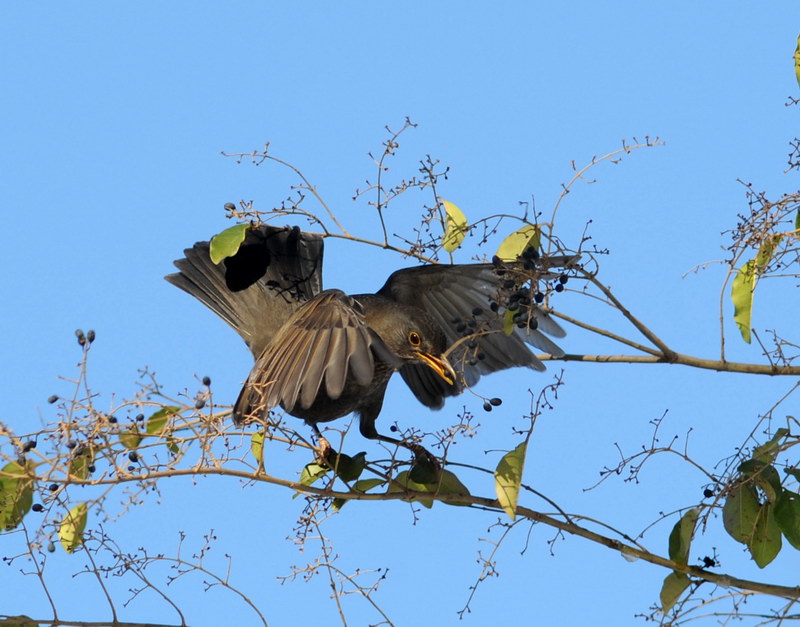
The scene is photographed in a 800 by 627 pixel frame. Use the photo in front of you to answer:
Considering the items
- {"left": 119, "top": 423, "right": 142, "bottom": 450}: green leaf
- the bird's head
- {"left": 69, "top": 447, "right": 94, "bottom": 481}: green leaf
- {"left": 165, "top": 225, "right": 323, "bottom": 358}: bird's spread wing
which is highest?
{"left": 165, "top": 225, "right": 323, "bottom": 358}: bird's spread wing

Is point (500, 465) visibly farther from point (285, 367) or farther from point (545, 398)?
point (285, 367)

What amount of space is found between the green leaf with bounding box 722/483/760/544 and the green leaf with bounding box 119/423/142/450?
94.2 inches

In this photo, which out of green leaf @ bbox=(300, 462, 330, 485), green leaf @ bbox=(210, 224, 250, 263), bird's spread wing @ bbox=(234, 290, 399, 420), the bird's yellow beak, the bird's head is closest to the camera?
green leaf @ bbox=(210, 224, 250, 263)

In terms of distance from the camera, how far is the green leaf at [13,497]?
157 inches

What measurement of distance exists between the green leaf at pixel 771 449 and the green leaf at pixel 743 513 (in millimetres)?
126

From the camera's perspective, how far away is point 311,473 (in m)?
5.00

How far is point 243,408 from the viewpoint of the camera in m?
4.52

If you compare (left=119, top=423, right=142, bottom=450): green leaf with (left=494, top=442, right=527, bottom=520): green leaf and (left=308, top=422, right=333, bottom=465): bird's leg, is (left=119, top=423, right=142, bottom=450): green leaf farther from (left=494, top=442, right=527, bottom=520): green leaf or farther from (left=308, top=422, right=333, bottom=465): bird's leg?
(left=494, top=442, right=527, bottom=520): green leaf

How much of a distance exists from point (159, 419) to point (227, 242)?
33.2 inches

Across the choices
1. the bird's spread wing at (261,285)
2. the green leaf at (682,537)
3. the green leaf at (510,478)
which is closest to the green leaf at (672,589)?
the green leaf at (682,537)

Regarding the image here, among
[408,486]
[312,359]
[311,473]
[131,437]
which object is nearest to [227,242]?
[312,359]

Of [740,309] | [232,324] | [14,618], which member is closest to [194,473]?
[14,618]

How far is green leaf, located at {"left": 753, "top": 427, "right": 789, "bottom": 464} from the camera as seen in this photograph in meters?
3.96

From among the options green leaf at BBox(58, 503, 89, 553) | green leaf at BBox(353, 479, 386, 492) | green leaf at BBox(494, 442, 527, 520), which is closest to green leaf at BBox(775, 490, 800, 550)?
green leaf at BBox(494, 442, 527, 520)
